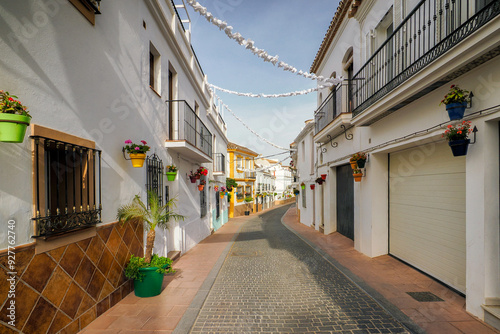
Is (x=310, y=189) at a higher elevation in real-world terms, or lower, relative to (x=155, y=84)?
lower

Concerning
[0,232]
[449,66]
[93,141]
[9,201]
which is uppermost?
[449,66]

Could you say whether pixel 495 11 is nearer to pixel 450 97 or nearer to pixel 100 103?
pixel 450 97

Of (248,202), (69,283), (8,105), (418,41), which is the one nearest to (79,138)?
(8,105)

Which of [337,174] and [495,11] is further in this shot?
[337,174]

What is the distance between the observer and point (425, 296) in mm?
4789

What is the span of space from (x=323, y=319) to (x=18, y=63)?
201 inches

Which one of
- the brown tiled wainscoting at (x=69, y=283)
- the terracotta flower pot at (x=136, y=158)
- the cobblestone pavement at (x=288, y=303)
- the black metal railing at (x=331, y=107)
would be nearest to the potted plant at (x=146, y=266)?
the brown tiled wainscoting at (x=69, y=283)

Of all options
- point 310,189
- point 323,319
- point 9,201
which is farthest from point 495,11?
point 310,189

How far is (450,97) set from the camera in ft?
13.4

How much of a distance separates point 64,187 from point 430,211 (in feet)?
21.8

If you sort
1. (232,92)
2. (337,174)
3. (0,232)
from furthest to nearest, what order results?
(337,174), (232,92), (0,232)

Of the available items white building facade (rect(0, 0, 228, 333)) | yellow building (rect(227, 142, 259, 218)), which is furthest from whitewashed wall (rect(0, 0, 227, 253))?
yellow building (rect(227, 142, 259, 218))

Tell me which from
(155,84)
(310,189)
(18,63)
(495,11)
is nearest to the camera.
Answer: (18,63)

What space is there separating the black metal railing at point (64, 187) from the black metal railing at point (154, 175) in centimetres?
199
